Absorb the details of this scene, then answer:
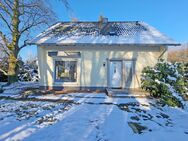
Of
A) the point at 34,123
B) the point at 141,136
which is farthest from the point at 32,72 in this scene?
the point at 141,136

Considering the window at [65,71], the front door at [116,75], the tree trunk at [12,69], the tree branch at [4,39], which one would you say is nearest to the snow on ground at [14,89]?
the tree trunk at [12,69]

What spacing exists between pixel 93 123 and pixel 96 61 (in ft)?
30.9

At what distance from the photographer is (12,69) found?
1973 cm

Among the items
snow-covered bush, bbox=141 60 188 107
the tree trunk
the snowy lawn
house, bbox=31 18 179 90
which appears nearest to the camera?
the snowy lawn

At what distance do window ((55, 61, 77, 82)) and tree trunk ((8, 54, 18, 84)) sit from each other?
4669 millimetres

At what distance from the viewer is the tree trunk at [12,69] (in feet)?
63.5

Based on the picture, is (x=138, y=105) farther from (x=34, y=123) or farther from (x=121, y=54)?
(x=121, y=54)

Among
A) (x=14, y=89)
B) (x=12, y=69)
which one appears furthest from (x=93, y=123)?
(x=12, y=69)

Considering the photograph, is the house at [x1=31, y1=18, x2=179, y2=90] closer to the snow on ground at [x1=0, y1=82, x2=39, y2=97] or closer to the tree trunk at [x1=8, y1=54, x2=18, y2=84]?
the snow on ground at [x1=0, y1=82, x2=39, y2=97]

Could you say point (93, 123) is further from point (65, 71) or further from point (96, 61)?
point (65, 71)

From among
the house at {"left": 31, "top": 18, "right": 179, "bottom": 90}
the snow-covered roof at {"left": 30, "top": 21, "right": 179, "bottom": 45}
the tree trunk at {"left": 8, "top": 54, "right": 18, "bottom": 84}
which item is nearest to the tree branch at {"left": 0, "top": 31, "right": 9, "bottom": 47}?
the tree trunk at {"left": 8, "top": 54, "right": 18, "bottom": 84}

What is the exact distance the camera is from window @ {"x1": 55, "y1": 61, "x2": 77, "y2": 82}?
16734mm

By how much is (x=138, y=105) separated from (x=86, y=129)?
466 cm

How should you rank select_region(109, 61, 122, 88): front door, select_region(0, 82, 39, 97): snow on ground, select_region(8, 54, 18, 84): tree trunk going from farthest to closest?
select_region(8, 54, 18, 84): tree trunk → select_region(109, 61, 122, 88): front door → select_region(0, 82, 39, 97): snow on ground
